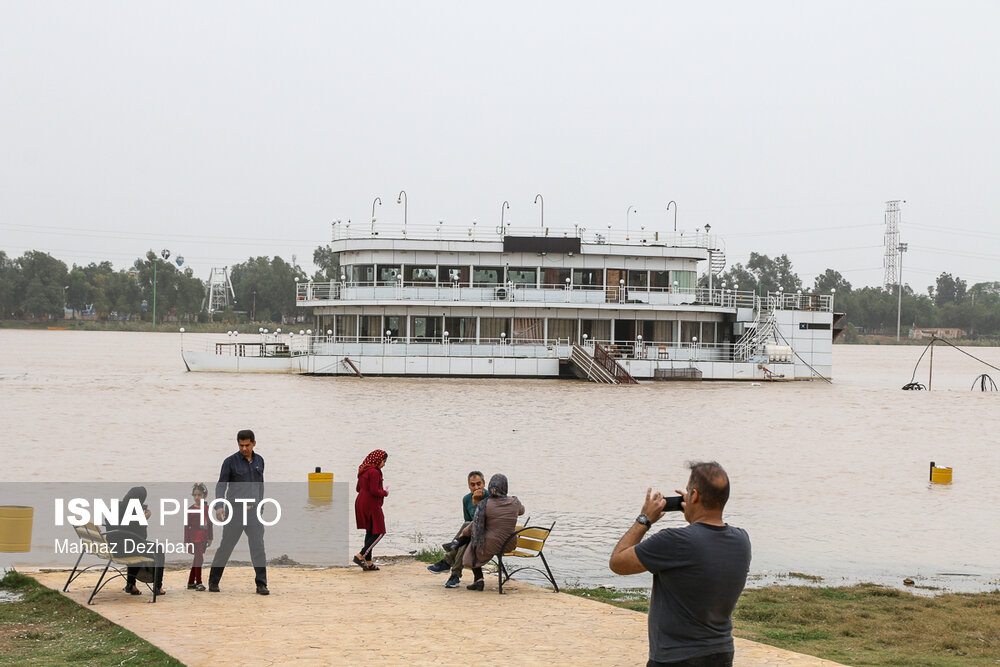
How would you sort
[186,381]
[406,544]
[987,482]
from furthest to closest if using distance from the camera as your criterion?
1. [186,381]
2. [987,482]
3. [406,544]

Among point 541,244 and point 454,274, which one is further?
→ point 541,244

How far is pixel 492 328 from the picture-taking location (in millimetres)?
53469

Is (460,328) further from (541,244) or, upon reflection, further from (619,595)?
(619,595)

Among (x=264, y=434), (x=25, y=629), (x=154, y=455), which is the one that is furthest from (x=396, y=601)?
(x=264, y=434)

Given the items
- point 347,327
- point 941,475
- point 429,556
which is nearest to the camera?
point 429,556

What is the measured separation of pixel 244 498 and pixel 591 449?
18.3 metres

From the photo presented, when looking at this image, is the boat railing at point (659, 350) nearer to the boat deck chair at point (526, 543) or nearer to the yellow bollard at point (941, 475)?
the yellow bollard at point (941, 475)

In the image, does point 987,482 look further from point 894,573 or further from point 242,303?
point 242,303

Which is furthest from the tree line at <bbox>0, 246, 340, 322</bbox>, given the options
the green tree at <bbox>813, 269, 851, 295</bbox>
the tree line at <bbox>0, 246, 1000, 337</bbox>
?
the green tree at <bbox>813, 269, 851, 295</bbox>

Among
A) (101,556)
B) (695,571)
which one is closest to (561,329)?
(101,556)

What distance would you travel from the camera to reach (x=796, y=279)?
199375mm

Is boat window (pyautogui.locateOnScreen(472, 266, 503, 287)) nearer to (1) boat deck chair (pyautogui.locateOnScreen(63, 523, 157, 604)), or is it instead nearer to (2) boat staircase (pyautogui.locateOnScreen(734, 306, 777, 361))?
(2) boat staircase (pyautogui.locateOnScreen(734, 306, 777, 361))

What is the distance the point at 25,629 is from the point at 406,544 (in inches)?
253

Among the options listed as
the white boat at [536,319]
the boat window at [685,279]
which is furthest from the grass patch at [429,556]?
the boat window at [685,279]
